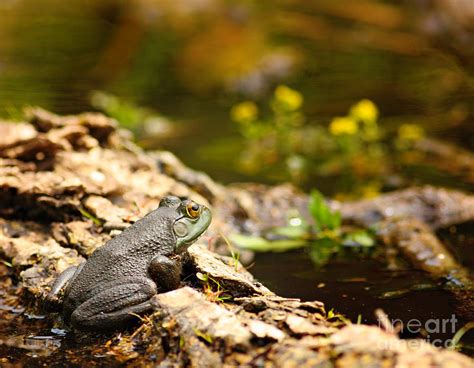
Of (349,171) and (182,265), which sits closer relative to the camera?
(182,265)

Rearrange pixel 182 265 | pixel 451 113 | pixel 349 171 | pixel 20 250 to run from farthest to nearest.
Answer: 1. pixel 451 113
2. pixel 349 171
3. pixel 20 250
4. pixel 182 265

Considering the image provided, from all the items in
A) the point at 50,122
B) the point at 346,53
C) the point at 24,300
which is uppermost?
the point at 346,53

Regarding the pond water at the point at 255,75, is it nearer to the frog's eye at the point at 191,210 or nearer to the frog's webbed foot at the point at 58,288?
the frog's webbed foot at the point at 58,288

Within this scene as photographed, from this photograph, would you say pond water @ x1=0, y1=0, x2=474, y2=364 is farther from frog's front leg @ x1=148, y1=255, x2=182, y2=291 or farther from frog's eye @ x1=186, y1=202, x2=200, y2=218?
frog's eye @ x1=186, y1=202, x2=200, y2=218

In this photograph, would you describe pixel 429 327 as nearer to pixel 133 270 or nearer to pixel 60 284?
pixel 133 270

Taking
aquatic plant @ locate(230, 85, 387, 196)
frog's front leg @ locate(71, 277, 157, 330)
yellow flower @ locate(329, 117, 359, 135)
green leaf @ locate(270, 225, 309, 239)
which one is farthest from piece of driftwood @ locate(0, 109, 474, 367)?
yellow flower @ locate(329, 117, 359, 135)

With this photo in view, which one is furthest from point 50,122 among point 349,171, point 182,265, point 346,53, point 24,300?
point 346,53

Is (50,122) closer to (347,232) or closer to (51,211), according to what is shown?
(51,211)
